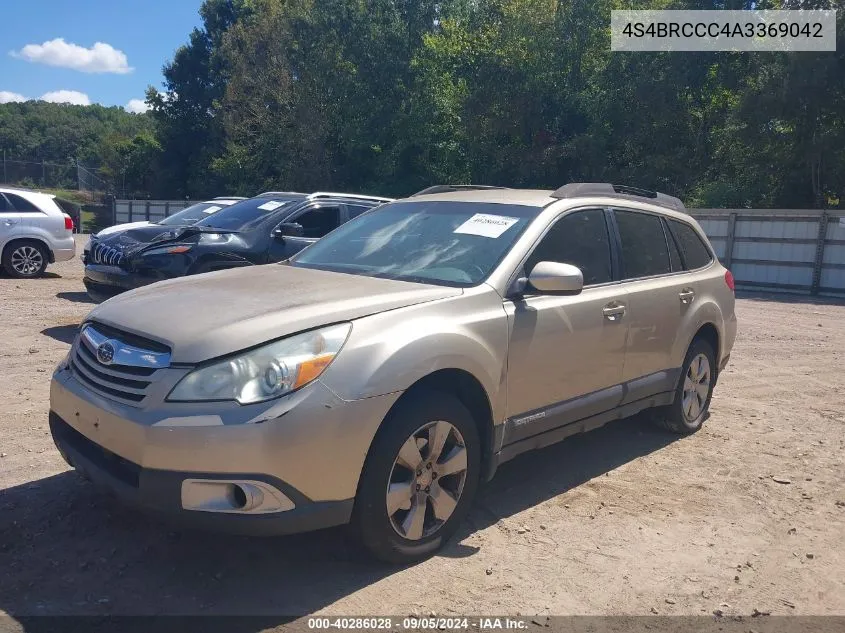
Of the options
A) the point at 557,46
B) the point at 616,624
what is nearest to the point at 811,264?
the point at 557,46

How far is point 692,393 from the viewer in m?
5.84

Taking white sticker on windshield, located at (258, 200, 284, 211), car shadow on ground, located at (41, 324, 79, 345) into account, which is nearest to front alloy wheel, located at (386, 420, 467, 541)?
car shadow on ground, located at (41, 324, 79, 345)

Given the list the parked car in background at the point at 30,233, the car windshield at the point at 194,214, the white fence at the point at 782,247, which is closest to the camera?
the car windshield at the point at 194,214

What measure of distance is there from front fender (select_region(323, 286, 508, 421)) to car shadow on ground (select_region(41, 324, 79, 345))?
5.64 m

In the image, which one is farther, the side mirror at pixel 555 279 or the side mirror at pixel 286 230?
the side mirror at pixel 286 230

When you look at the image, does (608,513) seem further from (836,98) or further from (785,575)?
(836,98)

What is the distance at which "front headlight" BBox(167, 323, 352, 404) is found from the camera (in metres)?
3.05

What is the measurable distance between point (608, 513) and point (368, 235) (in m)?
2.20

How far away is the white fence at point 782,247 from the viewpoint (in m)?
18.0

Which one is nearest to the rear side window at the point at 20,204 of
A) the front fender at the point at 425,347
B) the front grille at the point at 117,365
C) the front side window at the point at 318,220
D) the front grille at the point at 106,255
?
the front grille at the point at 106,255

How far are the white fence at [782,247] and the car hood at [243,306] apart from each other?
56.0 feet

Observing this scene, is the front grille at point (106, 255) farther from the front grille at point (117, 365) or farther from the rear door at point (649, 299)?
the rear door at point (649, 299)

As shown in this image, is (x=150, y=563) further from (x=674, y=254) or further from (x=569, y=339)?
(x=674, y=254)

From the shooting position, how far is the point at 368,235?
4.83 m
